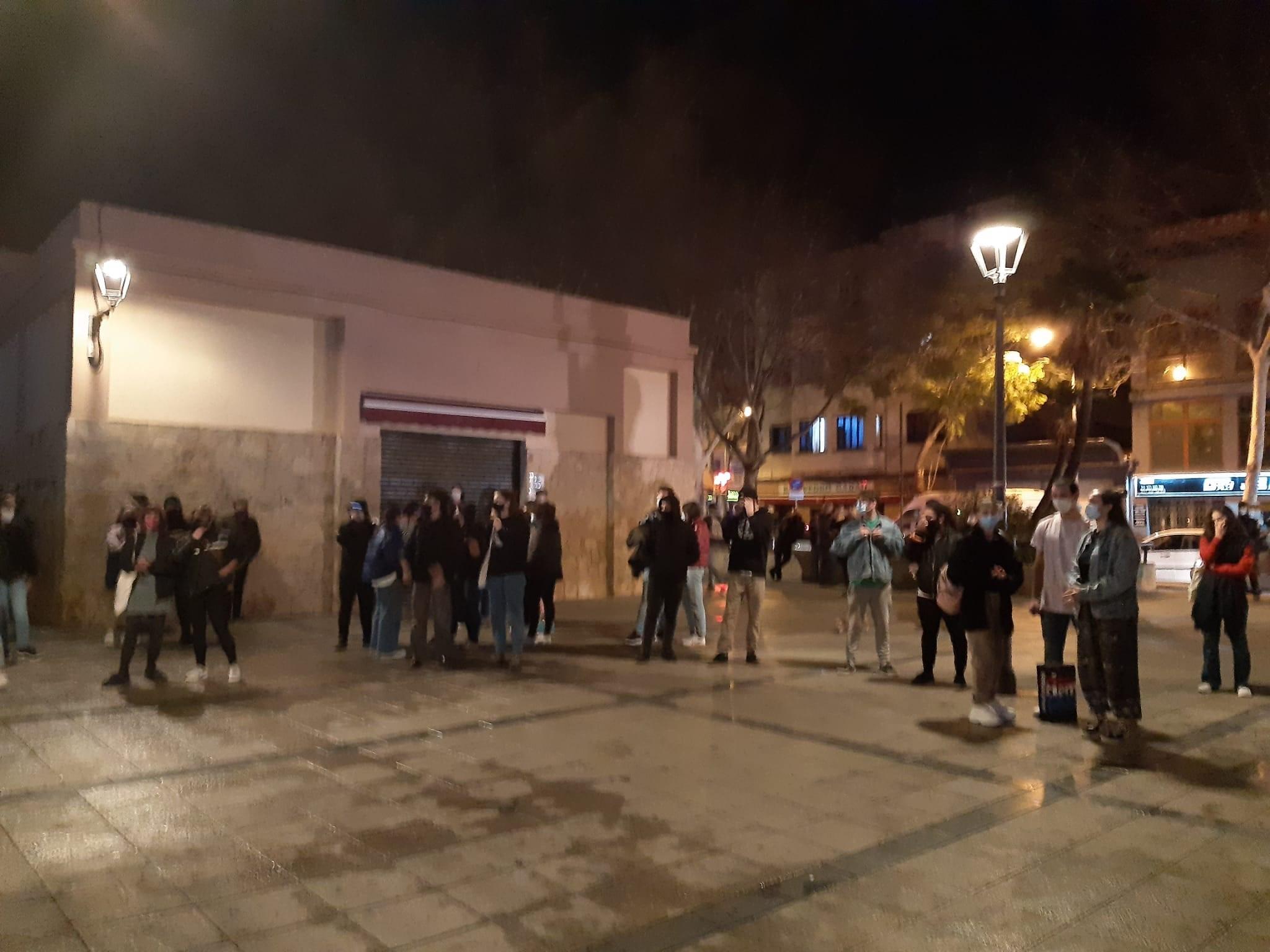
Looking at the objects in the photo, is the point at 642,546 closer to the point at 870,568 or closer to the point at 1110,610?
the point at 870,568

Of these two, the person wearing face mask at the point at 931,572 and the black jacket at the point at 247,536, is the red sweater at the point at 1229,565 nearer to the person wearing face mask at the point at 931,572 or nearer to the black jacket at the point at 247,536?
the person wearing face mask at the point at 931,572

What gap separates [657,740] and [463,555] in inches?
146

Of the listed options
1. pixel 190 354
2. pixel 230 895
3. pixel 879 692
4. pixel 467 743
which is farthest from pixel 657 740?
pixel 190 354

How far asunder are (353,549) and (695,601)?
156 inches

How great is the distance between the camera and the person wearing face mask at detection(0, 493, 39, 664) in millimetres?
9086

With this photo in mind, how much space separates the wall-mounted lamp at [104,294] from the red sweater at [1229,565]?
12.4 metres

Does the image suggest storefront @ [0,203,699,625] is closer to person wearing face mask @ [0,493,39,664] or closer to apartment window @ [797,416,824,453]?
person wearing face mask @ [0,493,39,664]

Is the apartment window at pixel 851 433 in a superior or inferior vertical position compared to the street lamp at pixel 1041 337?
inferior

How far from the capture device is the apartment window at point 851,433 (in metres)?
38.7

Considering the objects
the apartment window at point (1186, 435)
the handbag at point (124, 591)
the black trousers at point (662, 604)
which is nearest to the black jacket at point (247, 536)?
the handbag at point (124, 591)

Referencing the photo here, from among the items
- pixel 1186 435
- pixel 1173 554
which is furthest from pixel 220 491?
pixel 1186 435

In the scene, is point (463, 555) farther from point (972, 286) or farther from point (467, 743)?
point (972, 286)

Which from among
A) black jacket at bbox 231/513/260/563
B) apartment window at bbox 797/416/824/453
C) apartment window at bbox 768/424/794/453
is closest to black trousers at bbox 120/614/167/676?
black jacket at bbox 231/513/260/563

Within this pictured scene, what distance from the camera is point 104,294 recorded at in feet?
40.0
